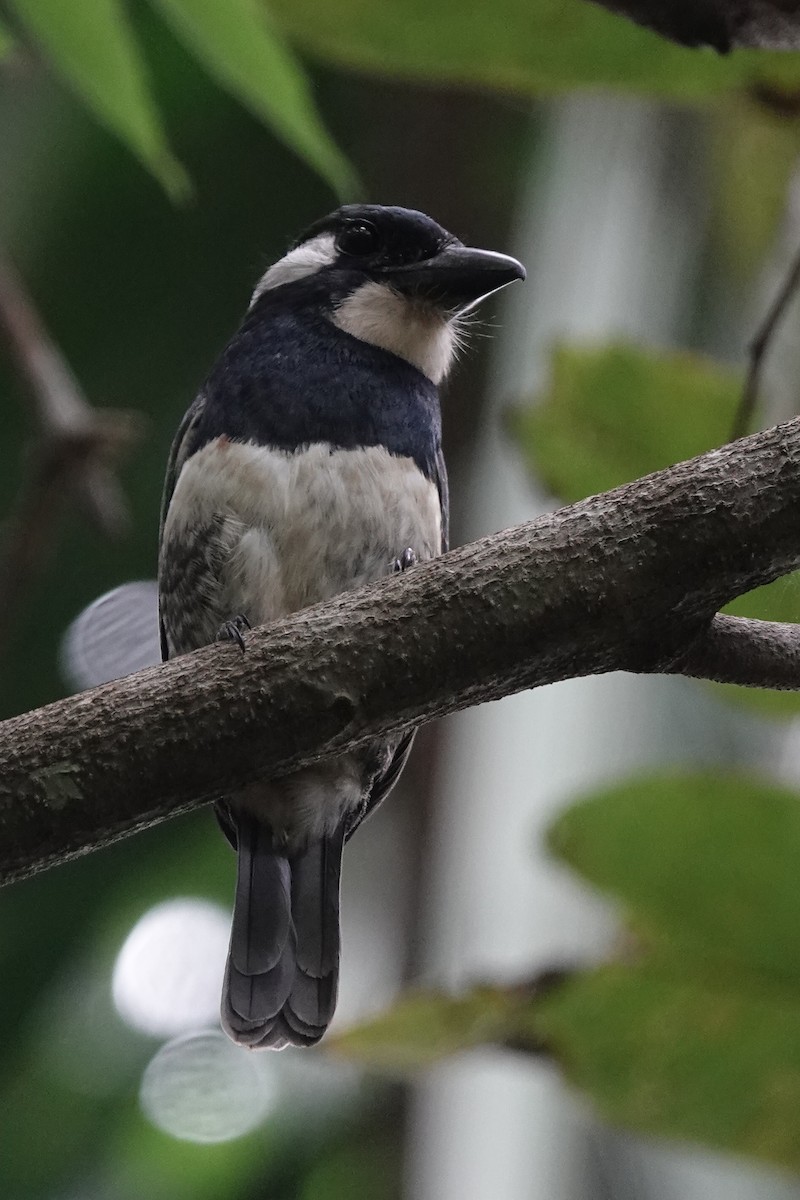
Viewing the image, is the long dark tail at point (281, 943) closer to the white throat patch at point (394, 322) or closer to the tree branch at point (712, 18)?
the white throat patch at point (394, 322)

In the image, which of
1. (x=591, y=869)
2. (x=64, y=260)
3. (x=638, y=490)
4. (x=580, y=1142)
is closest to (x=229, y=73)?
(x=638, y=490)

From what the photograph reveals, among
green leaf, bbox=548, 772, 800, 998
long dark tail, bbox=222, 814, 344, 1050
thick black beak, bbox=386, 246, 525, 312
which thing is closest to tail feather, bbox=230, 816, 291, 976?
long dark tail, bbox=222, 814, 344, 1050

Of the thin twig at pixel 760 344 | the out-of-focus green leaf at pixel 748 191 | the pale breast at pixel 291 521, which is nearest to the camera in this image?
the thin twig at pixel 760 344

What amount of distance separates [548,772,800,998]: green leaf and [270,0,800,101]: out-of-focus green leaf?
0.77 m

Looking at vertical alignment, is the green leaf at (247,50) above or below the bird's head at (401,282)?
above

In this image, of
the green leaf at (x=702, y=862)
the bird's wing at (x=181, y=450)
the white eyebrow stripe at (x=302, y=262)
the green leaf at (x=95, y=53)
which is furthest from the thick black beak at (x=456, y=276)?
the green leaf at (x=702, y=862)

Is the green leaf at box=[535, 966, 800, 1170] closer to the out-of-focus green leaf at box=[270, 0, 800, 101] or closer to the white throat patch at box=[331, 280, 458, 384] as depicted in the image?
the white throat patch at box=[331, 280, 458, 384]

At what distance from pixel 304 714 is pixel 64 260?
8.36 feet

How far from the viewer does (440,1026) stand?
6.08 ft

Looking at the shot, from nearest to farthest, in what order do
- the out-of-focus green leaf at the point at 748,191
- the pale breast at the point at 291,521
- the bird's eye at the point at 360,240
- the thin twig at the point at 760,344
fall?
the thin twig at the point at 760,344, the pale breast at the point at 291,521, the bird's eye at the point at 360,240, the out-of-focus green leaf at the point at 748,191

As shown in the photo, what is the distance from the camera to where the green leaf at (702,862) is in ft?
6.12

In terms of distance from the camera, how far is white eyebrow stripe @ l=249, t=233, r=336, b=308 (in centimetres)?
243

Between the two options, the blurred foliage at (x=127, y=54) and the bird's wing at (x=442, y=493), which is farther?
the bird's wing at (x=442, y=493)

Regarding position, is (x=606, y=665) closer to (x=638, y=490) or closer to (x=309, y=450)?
(x=638, y=490)
